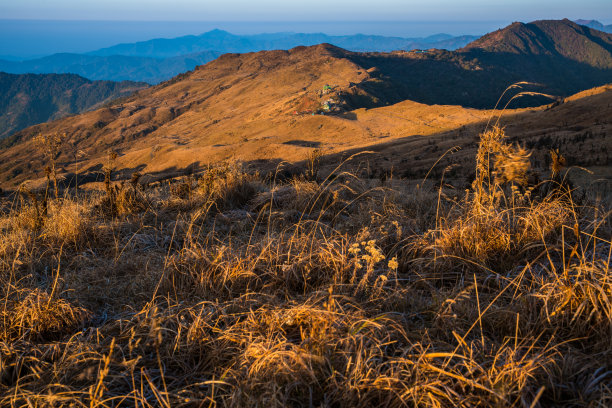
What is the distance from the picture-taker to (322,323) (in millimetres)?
1901

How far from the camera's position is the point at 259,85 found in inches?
4065

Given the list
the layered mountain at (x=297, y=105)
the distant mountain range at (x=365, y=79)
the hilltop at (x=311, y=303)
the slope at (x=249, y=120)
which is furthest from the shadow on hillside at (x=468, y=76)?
the hilltop at (x=311, y=303)

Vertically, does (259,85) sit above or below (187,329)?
above

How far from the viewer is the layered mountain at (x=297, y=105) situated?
129 ft

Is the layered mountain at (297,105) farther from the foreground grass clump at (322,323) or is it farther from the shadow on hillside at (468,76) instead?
the foreground grass clump at (322,323)

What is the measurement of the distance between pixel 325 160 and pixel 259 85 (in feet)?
287

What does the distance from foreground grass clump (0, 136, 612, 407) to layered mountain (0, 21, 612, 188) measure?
976 cm

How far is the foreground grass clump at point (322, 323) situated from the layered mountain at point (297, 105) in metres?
9.76

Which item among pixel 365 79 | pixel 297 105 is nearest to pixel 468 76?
pixel 365 79

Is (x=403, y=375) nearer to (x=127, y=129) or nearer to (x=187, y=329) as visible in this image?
(x=187, y=329)

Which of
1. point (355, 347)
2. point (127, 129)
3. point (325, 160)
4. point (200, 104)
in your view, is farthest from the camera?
point (200, 104)

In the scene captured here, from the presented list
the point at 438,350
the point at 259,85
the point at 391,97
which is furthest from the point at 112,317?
the point at 259,85

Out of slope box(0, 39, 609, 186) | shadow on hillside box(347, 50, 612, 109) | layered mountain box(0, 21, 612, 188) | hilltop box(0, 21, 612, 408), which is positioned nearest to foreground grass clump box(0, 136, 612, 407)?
hilltop box(0, 21, 612, 408)

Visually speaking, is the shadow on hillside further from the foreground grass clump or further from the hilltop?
the foreground grass clump
